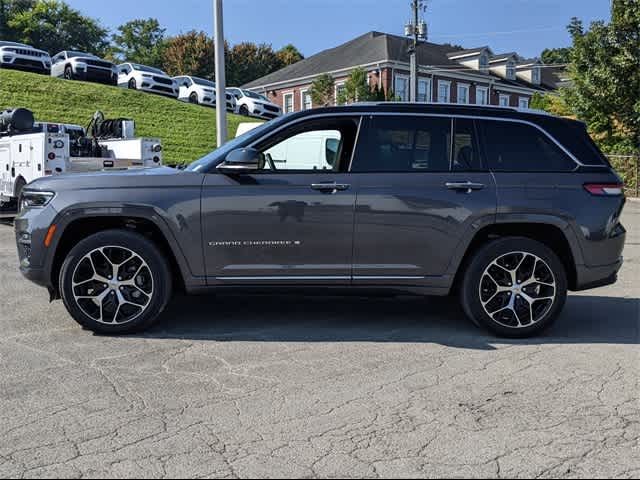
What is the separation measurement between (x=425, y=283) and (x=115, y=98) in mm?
25087

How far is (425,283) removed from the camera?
5273mm

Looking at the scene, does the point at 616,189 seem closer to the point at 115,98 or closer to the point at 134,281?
the point at 134,281

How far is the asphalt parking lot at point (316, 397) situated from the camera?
3133 mm

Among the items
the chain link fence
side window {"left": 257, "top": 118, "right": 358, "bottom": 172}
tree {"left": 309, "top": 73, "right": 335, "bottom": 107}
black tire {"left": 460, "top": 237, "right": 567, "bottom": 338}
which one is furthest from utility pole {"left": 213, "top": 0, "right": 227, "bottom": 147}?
tree {"left": 309, "top": 73, "right": 335, "bottom": 107}

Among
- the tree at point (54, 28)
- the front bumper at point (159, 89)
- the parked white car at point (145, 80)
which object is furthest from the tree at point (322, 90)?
the tree at point (54, 28)

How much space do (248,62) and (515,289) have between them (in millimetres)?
69936

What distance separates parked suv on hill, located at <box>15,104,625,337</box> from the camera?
5.13m

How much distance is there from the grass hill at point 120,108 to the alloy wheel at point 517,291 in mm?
18517

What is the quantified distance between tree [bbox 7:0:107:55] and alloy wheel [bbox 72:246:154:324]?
78.1 m

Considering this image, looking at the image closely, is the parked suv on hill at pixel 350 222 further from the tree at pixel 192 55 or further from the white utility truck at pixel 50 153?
the tree at pixel 192 55

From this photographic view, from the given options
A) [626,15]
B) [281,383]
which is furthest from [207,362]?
[626,15]

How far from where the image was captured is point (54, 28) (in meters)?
76.7

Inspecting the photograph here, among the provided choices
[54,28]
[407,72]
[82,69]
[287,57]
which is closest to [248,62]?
[287,57]

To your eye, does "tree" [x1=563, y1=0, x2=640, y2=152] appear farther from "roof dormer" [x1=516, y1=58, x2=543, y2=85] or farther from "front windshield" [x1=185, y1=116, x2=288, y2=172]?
"roof dormer" [x1=516, y1=58, x2=543, y2=85]
